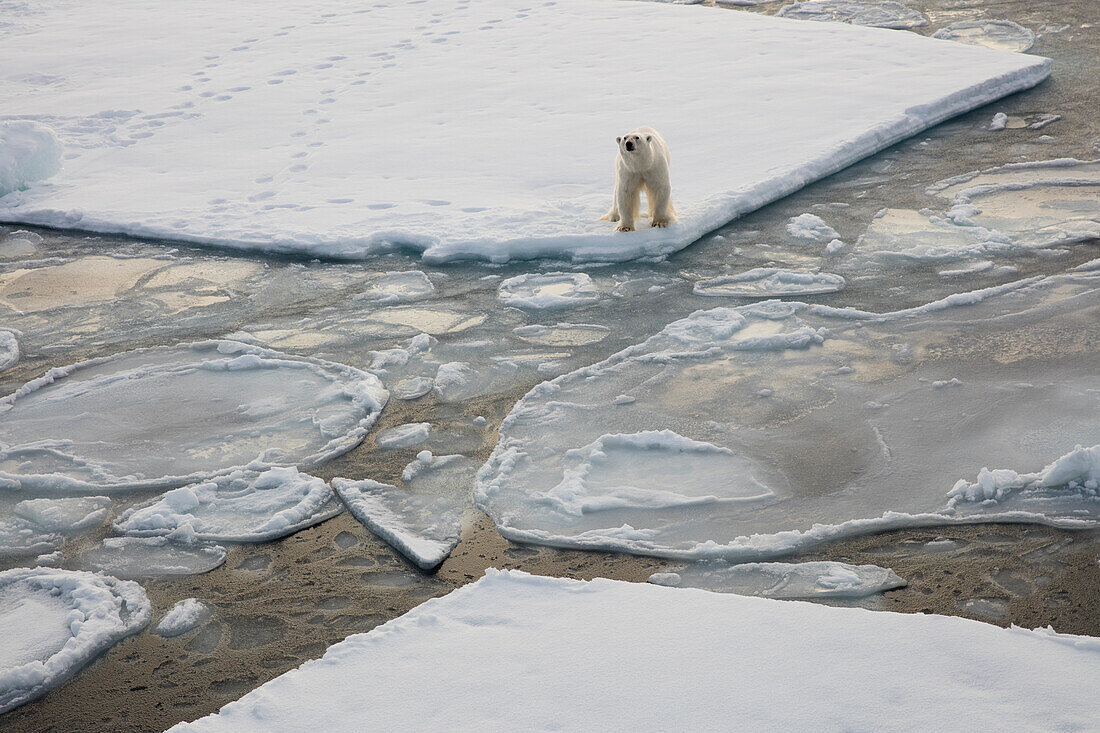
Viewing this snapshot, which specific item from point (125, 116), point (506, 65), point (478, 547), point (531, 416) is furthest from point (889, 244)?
point (125, 116)

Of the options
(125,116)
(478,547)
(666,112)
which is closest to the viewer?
(478,547)

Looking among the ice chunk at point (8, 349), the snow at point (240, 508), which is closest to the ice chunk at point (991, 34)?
the snow at point (240, 508)

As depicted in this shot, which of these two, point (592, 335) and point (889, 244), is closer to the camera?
point (592, 335)

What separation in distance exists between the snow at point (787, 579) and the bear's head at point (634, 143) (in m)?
2.74

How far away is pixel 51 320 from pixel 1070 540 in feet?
16.1

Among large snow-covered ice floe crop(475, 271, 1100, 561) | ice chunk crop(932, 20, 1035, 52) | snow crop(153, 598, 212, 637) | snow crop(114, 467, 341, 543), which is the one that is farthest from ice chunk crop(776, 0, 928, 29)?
snow crop(153, 598, 212, 637)

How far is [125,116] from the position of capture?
8.72m

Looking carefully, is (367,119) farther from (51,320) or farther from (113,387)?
(113,387)

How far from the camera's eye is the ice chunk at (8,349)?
15.1 feet

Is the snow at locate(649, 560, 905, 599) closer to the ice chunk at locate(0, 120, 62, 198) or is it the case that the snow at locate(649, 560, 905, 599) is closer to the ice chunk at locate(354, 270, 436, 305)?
the ice chunk at locate(354, 270, 436, 305)

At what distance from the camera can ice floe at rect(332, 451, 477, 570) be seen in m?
3.07

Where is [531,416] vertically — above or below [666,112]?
below

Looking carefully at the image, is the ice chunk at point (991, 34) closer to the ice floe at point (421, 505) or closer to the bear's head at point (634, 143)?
the bear's head at point (634, 143)

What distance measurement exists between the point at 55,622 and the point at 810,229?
172 inches
